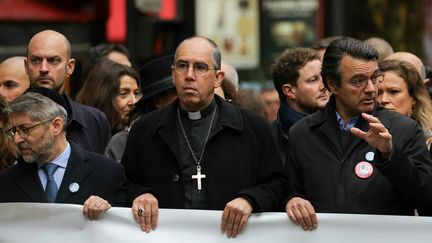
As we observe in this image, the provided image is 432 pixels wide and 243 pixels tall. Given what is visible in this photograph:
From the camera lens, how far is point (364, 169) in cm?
793

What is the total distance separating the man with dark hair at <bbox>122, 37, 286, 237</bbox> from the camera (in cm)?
820

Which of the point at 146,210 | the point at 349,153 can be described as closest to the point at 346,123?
the point at 349,153

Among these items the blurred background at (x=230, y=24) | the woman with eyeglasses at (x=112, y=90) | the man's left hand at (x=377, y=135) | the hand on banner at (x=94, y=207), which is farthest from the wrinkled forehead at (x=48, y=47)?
the blurred background at (x=230, y=24)

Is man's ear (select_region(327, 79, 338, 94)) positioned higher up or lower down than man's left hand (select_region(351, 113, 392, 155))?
higher up

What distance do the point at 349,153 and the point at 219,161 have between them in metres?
0.75

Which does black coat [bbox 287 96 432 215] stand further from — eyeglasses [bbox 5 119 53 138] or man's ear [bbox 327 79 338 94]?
eyeglasses [bbox 5 119 53 138]

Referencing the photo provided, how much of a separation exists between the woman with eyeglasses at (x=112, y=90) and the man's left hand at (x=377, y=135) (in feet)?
11.2

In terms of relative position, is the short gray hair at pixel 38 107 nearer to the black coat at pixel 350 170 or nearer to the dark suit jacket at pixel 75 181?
the dark suit jacket at pixel 75 181

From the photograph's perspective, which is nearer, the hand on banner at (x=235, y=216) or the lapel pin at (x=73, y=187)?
the hand on banner at (x=235, y=216)

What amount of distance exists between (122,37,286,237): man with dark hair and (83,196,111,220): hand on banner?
16 cm

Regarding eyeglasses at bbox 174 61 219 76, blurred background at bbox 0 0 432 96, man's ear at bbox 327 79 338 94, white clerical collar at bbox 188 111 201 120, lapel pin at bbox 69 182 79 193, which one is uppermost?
eyeglasses at bbox 174 61 219 76

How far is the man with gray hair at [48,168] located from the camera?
8328 millimetres

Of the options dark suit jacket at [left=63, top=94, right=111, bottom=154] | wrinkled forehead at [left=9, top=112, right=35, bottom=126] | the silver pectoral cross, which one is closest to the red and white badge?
the silver pectoral cross

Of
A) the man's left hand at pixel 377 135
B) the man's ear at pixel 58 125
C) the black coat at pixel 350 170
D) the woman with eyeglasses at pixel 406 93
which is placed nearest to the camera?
the man's left hand at pixel 377 135
